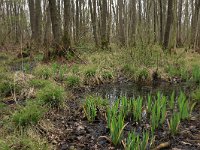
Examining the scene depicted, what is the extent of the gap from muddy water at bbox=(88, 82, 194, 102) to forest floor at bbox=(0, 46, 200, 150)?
0.77 ft

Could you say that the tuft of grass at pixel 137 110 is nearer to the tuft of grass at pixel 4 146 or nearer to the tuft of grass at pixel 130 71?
the tuft of grass at pixel 4 146

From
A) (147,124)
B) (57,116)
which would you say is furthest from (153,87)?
(57,116)

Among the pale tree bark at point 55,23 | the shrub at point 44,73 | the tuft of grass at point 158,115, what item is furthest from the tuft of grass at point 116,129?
the pale tree bark at point 55,23

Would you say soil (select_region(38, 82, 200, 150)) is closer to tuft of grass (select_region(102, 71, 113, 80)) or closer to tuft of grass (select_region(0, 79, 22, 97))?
tuft of grass (select_region(0, 79, 22, 97))

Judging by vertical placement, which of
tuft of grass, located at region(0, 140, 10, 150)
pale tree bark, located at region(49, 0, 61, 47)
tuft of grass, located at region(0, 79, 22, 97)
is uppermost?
pale tree bark, located at region(49, 0, 61, 47)

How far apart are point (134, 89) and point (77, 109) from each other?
106 inches

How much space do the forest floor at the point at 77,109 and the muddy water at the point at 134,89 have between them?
23cm

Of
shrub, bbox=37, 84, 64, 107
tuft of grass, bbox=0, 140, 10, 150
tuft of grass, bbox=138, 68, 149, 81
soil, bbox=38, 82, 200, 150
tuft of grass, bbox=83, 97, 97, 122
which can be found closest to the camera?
tuft of grass, bbox=0, 140, 10, 150

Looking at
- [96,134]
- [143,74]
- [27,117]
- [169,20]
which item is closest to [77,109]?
[96,134]

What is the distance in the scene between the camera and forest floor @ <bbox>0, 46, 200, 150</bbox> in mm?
3944

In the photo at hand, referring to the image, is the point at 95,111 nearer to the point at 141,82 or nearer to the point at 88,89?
the point at 88,89

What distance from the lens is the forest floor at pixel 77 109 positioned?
3.94 metres

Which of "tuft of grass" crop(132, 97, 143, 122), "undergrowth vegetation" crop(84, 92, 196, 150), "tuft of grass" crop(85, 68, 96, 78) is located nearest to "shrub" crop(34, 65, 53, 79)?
"tuft of grass" crop(85, 68, 96, 78)

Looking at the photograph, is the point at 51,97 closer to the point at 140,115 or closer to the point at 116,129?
the point at 140,115
